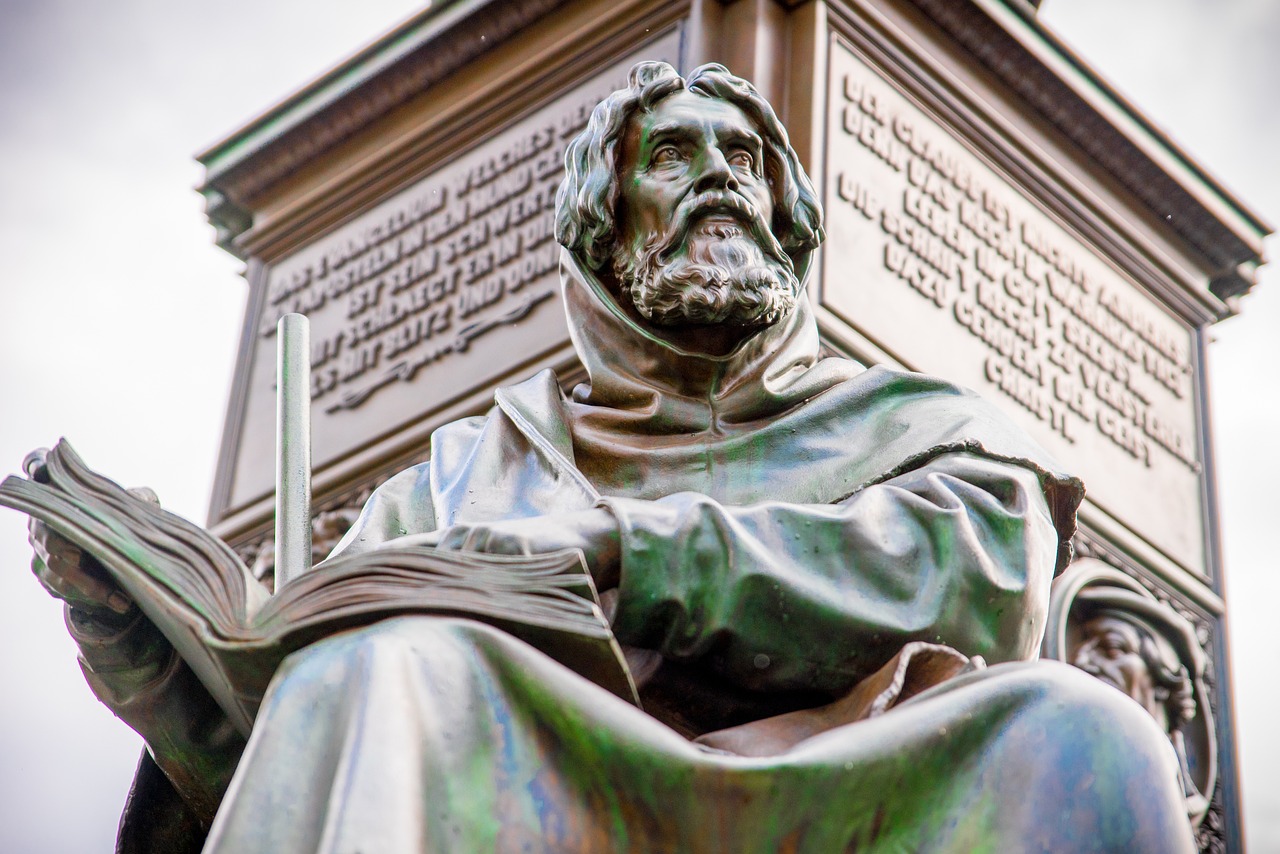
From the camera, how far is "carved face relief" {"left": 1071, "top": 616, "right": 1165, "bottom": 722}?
931cm

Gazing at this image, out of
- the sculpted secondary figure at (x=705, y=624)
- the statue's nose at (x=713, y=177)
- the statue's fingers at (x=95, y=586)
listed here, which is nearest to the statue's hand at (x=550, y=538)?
the sculpted secondary figure at (x=705, y=624)

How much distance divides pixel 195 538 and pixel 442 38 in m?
5.43

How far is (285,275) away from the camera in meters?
10.6

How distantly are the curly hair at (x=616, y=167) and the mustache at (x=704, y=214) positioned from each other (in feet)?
0.45

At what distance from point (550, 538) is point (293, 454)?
91 centimetres

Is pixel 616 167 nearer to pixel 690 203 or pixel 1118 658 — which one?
pixel 690 203

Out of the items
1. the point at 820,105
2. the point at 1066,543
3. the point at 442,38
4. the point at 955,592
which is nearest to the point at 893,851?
the point at 955,592

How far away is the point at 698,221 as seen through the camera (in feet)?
18.6

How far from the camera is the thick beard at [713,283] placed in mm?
5562

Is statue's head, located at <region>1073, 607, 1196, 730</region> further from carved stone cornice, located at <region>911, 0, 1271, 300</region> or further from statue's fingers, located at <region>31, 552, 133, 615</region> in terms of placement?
statue's fingers, located at <region>31, 552, 133, 615</region>

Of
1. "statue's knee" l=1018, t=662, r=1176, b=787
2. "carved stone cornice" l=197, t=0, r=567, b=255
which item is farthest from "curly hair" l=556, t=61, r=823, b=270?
"carved stone cornice" l=197, t=0, r=567, b=255

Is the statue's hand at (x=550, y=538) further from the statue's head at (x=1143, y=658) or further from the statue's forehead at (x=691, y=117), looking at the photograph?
the statue's head at (x=1143, y=658)

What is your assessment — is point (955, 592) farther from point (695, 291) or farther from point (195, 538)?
point (195, 538)

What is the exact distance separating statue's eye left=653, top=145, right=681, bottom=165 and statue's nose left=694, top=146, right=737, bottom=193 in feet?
0.29
